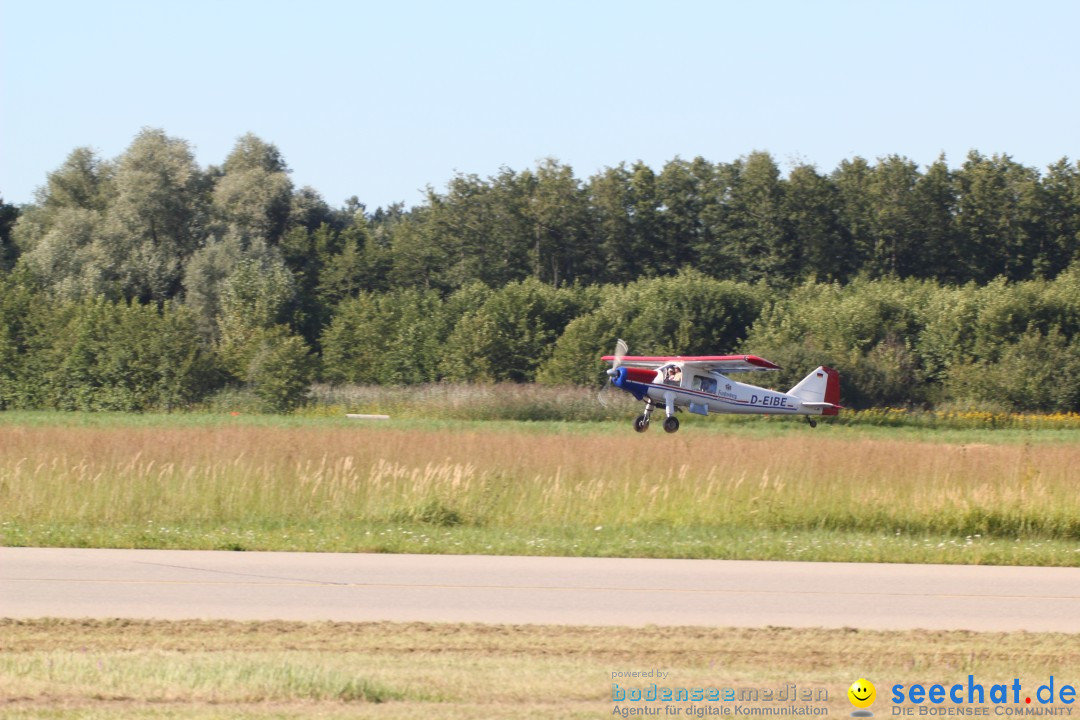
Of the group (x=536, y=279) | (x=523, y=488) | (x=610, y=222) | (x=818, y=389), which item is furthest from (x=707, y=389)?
(x=610, y=222)

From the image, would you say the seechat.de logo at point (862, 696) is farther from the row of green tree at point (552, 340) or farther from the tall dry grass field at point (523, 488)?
the row of green tree at point (552, 340)

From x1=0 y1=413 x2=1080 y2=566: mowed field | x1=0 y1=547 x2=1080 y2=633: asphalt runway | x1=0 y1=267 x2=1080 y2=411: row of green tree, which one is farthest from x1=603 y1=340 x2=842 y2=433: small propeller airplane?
x1=0 y1=547 x2=1080 y2=633: asphalt runway

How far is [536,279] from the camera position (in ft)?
215

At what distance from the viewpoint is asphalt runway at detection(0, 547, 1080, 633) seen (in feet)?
31.4

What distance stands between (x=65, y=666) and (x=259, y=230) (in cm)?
6362

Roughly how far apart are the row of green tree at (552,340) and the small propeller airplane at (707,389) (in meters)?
8.20

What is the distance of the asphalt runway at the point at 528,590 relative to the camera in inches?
376

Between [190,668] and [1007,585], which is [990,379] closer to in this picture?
[1007,585]

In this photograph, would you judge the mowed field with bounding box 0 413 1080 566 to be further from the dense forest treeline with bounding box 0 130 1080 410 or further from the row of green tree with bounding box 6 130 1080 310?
the row of green tree with bounding box 6 130 1080 310

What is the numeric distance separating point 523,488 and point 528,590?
6473mm

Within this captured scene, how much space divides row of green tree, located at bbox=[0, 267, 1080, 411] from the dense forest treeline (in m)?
0.12

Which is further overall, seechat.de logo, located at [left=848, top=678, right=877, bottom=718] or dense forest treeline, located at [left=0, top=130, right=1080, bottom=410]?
dense forest treeline, located at [left=0, top=130, right=1080, bottom=410]

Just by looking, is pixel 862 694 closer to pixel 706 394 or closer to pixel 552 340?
pixel 706 394

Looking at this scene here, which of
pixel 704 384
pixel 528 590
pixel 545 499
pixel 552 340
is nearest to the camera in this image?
pixel 528 590
